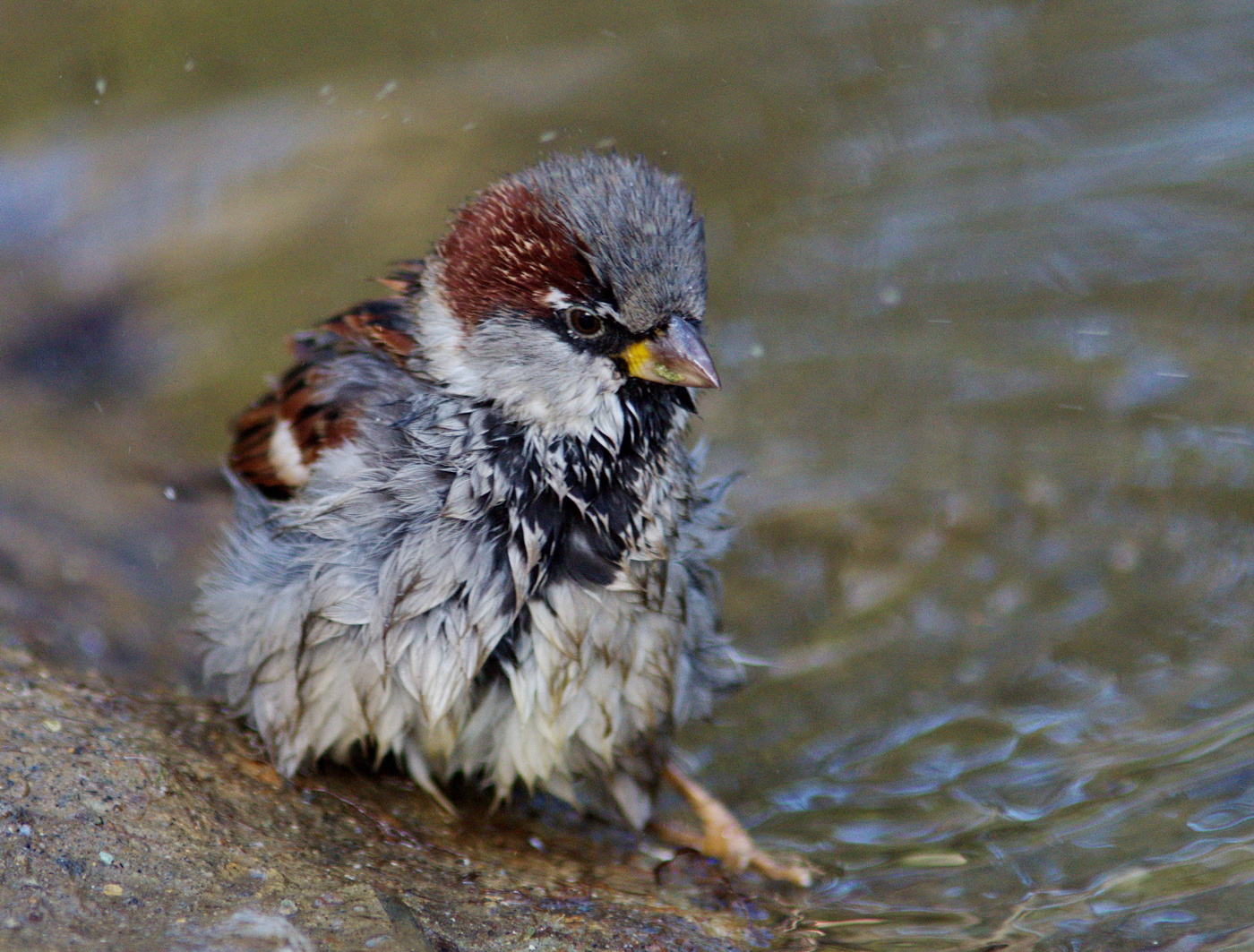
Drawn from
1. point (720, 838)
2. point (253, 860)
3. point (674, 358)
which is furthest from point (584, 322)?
point (720, 838)

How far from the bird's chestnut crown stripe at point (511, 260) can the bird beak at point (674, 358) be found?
159 millimetres

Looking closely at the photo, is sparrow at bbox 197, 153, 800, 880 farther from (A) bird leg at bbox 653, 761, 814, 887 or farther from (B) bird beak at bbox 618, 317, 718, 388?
(A) bird leg at bbox 653, 761, 814, 887

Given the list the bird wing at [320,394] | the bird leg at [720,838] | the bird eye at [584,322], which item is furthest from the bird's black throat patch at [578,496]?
the bird leg at [720,838]

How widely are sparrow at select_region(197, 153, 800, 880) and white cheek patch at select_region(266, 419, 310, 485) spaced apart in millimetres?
72

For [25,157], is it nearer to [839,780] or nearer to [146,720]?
[146,720]

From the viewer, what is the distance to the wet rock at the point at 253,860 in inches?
102

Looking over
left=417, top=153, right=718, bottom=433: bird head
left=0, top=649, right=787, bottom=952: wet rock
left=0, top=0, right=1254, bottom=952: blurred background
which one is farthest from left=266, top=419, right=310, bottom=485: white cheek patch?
left=0, top=0, right=1254, bottom=952: blurred background

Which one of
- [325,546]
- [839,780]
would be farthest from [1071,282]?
[325,546]

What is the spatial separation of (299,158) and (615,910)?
4.81m

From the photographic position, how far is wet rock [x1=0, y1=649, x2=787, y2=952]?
102 inches

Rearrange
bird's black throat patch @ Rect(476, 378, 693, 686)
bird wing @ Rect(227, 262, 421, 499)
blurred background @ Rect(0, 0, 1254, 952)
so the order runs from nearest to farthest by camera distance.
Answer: bird's black throat patch @ Rect(476, 378, 693, 686) < bird wing @ Rect(227, 262, 421, 499) < blurred background @ Rect(0, 0, 1254, 952)

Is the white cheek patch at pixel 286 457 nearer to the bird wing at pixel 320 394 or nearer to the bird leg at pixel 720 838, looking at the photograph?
the bird wing at pixel 320 394

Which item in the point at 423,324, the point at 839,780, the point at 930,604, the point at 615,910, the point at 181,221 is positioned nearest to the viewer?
the point at 615,910

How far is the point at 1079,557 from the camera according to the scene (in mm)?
4734
